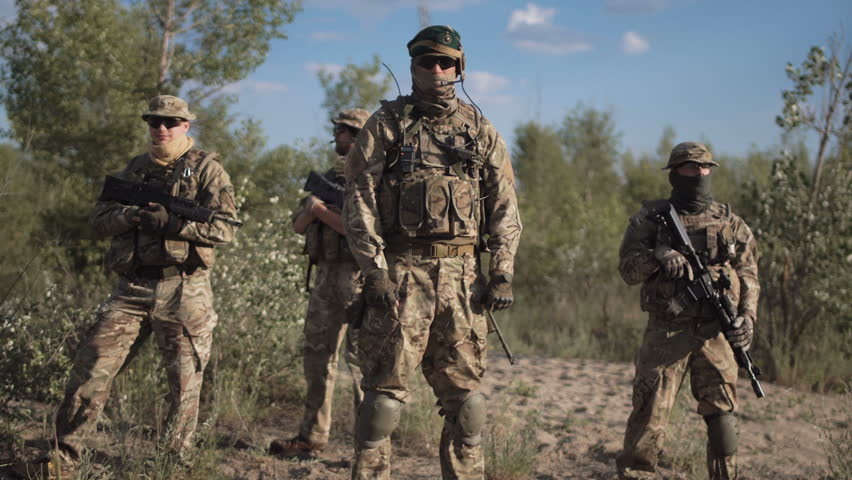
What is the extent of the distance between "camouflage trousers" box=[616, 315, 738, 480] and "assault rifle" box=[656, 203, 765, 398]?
0.10 meters

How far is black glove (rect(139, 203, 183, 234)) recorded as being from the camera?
3.79 metres

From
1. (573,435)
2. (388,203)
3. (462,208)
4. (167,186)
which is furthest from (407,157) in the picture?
(573,435)

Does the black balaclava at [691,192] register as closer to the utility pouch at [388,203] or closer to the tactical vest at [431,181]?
the tactical vest at [431,181]

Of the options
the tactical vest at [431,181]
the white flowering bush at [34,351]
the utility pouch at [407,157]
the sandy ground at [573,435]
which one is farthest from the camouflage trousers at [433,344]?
the white flowering bush at [34,351]

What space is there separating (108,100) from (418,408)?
16.0 ft

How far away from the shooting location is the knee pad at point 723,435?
3.80m

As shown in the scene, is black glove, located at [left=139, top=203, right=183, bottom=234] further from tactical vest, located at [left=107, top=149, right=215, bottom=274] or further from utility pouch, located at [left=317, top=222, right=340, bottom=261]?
utility pouch, located at [left=317, top=222, right=340, bottom=261]

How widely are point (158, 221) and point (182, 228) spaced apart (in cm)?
13

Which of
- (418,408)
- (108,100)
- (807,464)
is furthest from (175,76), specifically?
(807,464)

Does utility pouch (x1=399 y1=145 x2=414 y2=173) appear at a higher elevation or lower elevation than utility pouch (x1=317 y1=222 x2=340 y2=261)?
higher

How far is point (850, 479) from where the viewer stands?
3.69 meters

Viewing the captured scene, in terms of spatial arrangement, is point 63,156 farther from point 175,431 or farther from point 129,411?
point 175,431

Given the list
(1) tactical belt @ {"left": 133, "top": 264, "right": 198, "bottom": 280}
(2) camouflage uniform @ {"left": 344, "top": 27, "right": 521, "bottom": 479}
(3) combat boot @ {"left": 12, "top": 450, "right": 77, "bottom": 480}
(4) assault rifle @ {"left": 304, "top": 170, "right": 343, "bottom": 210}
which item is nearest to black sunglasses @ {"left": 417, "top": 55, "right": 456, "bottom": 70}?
(2) camouflage uniform @ {"left": 344, "top": 27, "right": 521, "bottom": 479}

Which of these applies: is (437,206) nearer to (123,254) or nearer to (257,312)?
(123,254)
